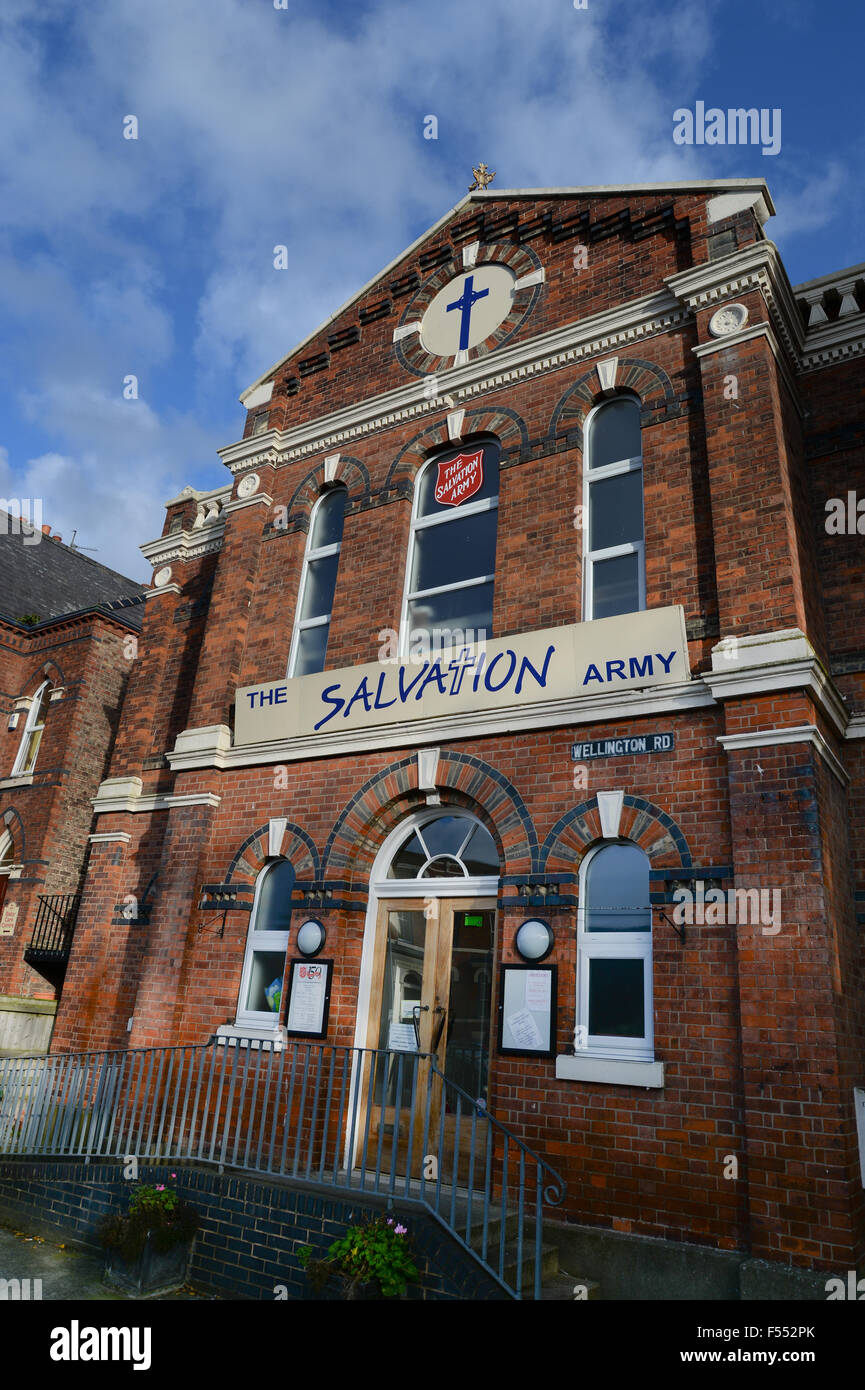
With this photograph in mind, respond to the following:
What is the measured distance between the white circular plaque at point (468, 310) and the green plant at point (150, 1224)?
363 inches

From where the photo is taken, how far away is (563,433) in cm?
940

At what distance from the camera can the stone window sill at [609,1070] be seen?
666cm

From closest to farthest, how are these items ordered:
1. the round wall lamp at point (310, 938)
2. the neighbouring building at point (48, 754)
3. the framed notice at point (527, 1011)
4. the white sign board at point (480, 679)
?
the framed notice at point (527, 1011) → the white sign board at point (480, 679) → the round wall lamp at point (310, 938) → the neighbouring building at point (48, 754)

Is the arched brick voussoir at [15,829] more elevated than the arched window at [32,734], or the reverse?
the arched window at [32,734]

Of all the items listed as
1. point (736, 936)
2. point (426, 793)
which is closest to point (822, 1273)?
point (736, 936)

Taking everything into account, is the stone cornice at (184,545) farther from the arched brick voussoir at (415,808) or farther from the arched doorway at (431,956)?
the arched doorway at (431,956)

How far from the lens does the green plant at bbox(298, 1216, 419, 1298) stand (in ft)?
18.5

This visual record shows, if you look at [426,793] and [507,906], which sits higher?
[426,793]

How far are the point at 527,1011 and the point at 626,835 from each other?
5.52ft

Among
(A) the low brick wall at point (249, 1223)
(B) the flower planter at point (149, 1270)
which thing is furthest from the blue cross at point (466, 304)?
(B) the flower planter at point (149, 1270)

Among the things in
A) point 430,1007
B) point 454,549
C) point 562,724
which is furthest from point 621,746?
point 454,549

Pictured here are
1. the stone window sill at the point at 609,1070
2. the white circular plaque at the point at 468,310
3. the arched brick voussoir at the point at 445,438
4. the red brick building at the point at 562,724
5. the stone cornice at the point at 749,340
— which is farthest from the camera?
the white circular plaque at the point at 468,310
